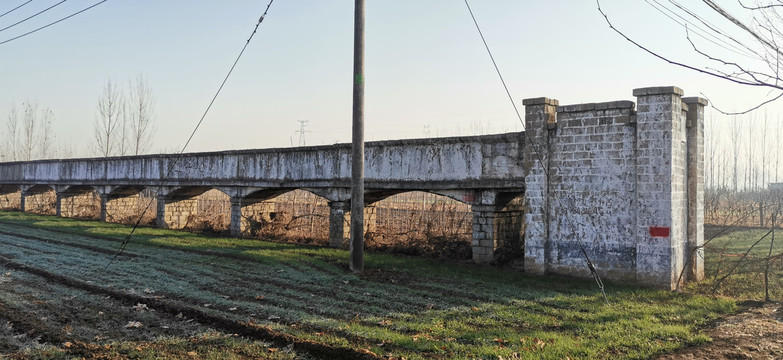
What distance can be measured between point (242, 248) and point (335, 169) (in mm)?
4039

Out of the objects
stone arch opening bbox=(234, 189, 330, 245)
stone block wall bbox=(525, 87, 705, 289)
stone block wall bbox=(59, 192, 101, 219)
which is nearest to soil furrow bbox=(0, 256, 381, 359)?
stone block wall bbox=(525, 87, 705, 289)

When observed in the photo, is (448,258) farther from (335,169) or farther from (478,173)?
(335,169)

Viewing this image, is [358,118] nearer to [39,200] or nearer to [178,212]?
[178,212]

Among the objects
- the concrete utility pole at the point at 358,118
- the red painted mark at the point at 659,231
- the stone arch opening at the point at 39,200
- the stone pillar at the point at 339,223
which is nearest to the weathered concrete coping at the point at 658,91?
the red painted mark at the point at 659,231

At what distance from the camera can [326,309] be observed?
9.12m

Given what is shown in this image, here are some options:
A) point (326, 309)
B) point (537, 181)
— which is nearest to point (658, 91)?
point (537, 181)

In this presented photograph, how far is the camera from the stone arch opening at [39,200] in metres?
35.6

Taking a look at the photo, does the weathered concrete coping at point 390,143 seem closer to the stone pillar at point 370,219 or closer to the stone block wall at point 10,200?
the stone pillar at point 370,219

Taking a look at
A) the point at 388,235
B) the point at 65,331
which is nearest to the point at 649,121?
the point at 388,235

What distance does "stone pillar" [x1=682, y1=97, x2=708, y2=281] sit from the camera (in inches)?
504

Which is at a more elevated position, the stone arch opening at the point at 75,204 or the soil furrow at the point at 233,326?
the stone arch opening at the point at 75,204

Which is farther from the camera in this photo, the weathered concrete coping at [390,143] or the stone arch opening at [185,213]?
the stone arch opening at [185,213]

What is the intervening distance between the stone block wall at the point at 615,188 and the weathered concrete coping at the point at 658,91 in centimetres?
2

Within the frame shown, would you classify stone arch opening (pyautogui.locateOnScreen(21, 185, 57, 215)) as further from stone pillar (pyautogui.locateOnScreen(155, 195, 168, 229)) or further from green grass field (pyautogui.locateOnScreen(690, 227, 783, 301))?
green grass field (pyautogui.locateOnScreen(690, 227, 783, 301))
